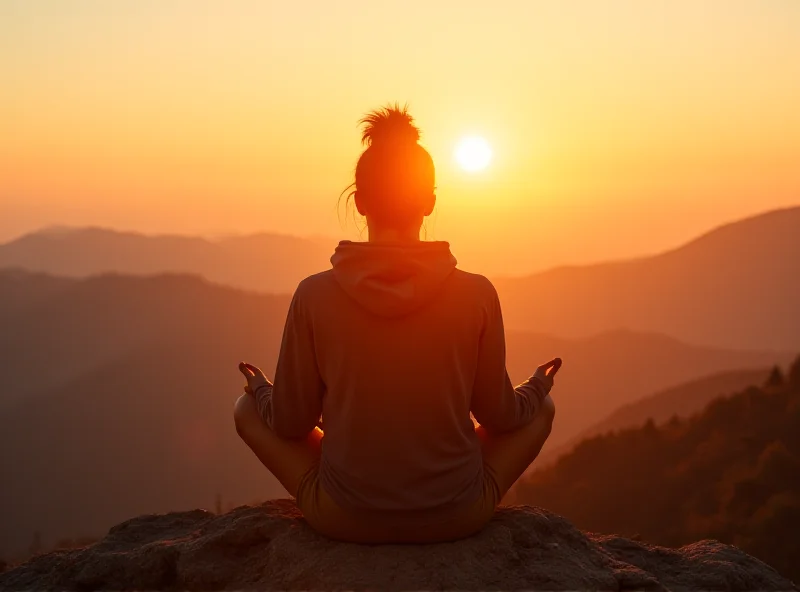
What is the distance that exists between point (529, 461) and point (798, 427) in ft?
54.2

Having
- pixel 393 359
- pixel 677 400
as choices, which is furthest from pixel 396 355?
pixel 677 400

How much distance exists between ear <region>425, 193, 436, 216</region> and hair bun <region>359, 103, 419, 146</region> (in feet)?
0.90

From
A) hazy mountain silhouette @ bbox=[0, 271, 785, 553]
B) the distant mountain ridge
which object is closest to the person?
hazy mountain silhouette @ bbox=[0, 271, 785, 553]

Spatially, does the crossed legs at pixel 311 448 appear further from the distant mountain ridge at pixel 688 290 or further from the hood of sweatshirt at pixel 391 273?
the distant mountain ridge at pixel 688 290

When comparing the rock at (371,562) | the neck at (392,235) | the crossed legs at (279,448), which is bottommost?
the rock at (371,562)

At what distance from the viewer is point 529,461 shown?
442cm

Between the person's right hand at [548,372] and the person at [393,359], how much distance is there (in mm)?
579

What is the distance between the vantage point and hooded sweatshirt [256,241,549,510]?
3566mm

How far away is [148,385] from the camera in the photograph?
114125mm

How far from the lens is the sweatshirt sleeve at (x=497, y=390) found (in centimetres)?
370

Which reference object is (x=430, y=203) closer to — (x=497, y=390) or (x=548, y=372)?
(x=497, y=390)

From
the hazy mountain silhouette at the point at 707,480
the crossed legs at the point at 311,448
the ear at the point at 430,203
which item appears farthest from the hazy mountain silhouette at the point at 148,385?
the ear at the point at 430,203

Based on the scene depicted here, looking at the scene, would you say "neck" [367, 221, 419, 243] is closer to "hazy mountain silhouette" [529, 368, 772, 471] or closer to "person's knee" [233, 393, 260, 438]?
"person's knee" [233, 393, 260, 438]

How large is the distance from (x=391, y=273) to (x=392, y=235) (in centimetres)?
21
